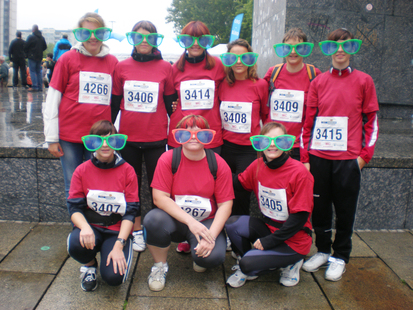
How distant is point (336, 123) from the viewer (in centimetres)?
283

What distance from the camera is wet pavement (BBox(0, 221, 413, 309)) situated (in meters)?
2.56

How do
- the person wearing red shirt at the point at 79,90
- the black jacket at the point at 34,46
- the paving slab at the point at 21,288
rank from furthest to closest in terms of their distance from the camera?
the black jacket at the point at 34,46 → the person wearing red shirt at the point at 79,90 → the paving slab at the point at 21,288

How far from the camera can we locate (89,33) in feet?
9.46

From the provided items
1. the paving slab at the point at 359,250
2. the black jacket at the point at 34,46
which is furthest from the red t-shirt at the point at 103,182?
the black jacket at the point at 34,46

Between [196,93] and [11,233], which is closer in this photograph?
[196,93]

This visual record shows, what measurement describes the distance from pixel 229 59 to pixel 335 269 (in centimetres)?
193

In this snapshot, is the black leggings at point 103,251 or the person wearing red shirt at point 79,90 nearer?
the black leggings at point 103,251

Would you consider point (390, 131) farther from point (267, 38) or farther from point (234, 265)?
point (234, 265)

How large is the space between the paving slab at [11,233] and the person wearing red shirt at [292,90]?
2.60 meters

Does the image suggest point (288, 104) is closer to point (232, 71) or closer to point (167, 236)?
point (232, 71)

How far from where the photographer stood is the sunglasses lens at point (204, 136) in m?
2.65

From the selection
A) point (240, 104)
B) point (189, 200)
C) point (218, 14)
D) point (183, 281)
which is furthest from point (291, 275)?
point (218, 14)

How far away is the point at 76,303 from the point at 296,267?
164 cm

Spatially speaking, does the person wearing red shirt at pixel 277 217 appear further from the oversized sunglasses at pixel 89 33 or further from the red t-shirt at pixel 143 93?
the oversized sunglasses at pixel 89 33
